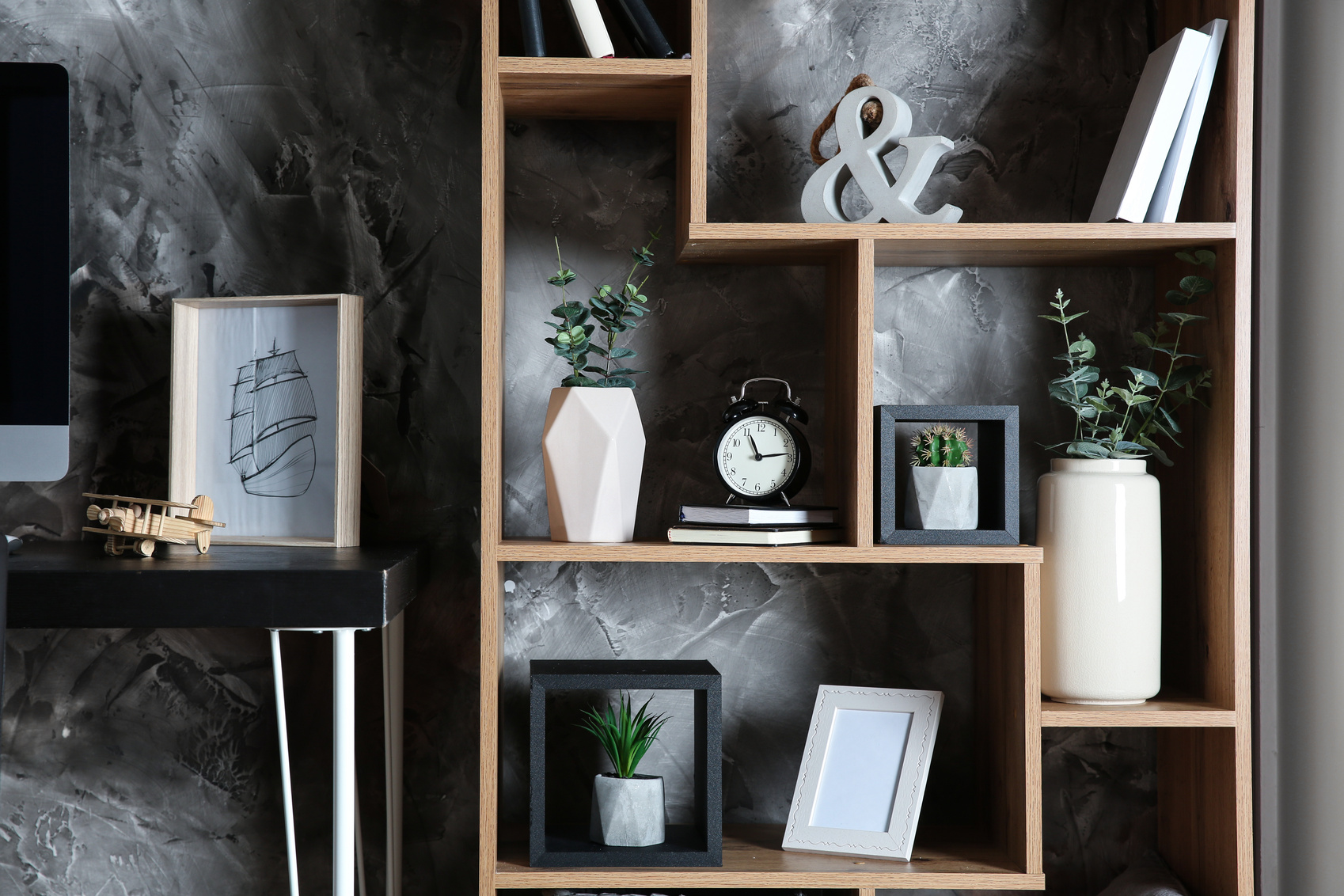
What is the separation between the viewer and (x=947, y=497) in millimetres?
1273

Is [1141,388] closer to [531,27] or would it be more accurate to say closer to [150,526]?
[531,27]

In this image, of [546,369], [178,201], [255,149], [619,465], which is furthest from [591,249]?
[178,201]

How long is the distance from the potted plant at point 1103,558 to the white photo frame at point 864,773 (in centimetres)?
19

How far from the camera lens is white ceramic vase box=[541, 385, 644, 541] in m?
1.27

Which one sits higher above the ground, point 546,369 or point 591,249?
point 591,249

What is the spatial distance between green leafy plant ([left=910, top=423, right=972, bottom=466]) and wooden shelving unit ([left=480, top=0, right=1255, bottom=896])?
9 centimetres

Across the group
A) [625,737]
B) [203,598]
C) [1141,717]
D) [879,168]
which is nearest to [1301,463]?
[1141,717]

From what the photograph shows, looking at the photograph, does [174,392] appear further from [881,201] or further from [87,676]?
[881,201]

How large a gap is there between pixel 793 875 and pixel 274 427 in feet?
3.13

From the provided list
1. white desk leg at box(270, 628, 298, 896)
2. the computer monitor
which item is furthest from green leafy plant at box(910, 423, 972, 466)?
the computer monitor

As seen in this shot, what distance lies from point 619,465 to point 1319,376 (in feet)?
2.96

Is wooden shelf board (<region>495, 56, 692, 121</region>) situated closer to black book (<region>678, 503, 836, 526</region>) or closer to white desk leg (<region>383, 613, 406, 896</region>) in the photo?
black book (<region>678, 503, 836, 526</region>)

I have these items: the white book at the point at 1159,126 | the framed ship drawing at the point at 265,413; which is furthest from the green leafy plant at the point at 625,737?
the white book at the point at 1159,126

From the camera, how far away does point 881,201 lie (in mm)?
1304
